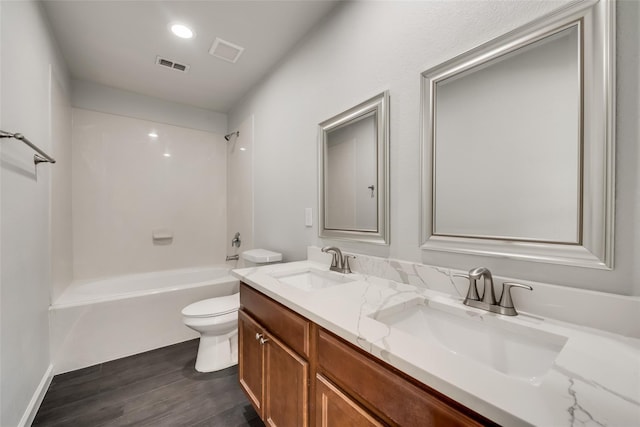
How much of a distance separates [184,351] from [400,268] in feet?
6.84

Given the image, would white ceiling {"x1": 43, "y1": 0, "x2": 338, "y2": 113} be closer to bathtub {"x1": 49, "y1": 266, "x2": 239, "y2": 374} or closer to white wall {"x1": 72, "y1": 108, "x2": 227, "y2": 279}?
white wall {"x1": 72, "y1": 108, "x2": 227, "y2": 279}

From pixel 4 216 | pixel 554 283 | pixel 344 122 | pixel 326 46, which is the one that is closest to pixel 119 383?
pixel 4 216

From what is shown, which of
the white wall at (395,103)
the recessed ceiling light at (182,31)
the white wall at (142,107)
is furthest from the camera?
the white wall at (142,107)

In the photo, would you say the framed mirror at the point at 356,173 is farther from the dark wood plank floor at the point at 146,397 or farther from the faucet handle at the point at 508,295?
the dark wood plank floor at the point at 146,397

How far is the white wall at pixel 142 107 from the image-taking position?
2641mm

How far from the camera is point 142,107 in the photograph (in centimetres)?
293

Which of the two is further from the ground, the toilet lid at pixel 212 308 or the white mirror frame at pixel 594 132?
the white mirror frame at pixel 594 132

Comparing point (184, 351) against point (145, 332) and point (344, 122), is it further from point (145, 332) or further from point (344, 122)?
point (344, 122)

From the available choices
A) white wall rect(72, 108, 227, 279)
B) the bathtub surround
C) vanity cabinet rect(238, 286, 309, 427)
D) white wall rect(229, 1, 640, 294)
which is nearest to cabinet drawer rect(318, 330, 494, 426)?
vanity cabinet rect(238, 286, 309, 427)

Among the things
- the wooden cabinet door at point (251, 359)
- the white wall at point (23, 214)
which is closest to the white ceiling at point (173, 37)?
the white wall at point (23, 214)

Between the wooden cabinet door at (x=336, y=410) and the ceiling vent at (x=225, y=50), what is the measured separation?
7.68ft

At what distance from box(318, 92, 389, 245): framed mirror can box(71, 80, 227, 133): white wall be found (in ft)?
7.59

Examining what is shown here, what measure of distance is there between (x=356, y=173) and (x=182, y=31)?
1705 mm

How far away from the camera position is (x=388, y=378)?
0.63 metres
